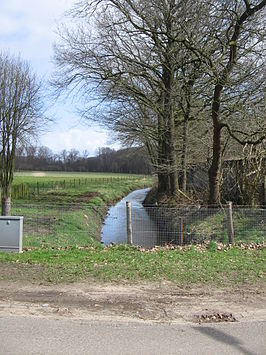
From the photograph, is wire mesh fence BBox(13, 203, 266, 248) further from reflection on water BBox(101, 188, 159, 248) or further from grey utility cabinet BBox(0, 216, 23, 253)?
grey utility cabinet BBox(0, 216, 23, 253)

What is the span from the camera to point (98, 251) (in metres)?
9.80

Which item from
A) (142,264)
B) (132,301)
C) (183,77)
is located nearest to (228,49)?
(183,77)

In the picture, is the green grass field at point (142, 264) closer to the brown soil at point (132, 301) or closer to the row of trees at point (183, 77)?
the brown soil at point (132, 301)

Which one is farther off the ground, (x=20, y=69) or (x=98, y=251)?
(x=20, y=69)

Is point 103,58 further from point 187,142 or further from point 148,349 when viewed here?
point 148,349

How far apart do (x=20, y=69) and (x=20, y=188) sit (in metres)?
11.5

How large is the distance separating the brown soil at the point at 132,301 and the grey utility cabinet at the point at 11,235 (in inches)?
90.7

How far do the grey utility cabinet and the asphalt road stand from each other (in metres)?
4.37

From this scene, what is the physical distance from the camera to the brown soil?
212 inches

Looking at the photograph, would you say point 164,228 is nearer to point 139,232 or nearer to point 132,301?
point 139,232

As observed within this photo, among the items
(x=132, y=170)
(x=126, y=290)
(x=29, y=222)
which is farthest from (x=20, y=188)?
(x=132, y=170)

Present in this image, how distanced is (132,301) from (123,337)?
141 centimetres

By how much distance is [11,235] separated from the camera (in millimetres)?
9398

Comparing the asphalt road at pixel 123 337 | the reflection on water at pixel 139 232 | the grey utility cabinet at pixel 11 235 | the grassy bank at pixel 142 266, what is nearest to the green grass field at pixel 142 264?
the grassy bank at pixel 142 266
